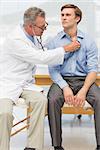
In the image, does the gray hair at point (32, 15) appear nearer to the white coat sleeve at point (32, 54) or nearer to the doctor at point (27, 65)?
the doctor at point (27, 65)

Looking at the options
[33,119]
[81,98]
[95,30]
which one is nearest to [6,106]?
[33,119]

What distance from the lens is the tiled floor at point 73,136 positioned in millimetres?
3004

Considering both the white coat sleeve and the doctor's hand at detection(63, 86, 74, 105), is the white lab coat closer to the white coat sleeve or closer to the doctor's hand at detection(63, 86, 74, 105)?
the white coat sleeve

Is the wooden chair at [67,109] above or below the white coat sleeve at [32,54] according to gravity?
below

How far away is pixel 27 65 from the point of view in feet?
8.70

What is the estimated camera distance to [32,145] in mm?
2463

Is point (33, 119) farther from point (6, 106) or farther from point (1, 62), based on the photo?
point (1, 62)

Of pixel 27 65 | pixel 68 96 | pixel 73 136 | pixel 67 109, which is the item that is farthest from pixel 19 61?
pixel 73 136

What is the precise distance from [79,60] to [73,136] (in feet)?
3.28

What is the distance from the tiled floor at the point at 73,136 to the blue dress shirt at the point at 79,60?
704 millimetres

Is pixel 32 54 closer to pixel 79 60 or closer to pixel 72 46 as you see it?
pixel 72 46

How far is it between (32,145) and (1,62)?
73 cm

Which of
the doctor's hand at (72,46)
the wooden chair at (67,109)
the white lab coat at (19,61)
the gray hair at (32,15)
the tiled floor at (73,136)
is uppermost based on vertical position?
the gray hair at (32,15)

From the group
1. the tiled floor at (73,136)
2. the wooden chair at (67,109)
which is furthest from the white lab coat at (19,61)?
the tiled floor at (73,136)
